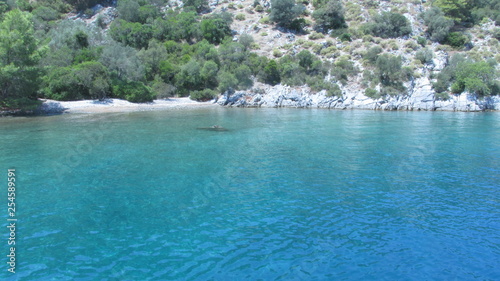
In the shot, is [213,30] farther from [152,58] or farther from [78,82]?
[78,82]

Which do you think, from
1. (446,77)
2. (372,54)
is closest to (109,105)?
(372,54)

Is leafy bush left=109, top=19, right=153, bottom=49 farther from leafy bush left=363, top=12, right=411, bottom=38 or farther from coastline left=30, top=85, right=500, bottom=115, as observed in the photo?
leafy bush left=363, top=12, right=411, bottom=38

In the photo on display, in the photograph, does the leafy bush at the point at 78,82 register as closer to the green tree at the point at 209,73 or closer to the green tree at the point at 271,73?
the green tree at the point at 209,73

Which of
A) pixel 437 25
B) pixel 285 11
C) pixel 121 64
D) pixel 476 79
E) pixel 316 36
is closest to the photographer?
pixel 476 79

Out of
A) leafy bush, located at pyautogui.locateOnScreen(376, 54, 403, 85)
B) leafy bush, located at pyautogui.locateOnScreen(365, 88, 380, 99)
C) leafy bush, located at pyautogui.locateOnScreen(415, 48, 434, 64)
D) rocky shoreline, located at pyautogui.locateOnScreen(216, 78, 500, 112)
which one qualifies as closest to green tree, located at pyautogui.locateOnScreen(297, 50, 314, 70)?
rocky shoreline, located at pyautogui.locateOnScreen(216, 78, 500, 112)

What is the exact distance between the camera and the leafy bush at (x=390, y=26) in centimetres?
7831

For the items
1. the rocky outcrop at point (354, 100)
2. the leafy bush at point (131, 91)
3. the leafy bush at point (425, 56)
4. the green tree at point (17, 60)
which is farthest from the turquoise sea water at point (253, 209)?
the leafy bush at point (425, 56)

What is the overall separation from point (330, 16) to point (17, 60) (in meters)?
72.2

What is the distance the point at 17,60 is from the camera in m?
41.1

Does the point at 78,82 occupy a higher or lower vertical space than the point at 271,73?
lower

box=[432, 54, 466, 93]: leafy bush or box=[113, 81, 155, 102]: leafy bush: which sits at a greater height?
box=[432, 54, 466, 93]: leafy bush

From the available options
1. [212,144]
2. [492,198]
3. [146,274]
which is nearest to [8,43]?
[212,144]

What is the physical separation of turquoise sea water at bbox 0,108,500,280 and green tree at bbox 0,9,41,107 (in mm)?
18106

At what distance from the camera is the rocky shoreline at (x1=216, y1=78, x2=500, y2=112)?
56.1 m
